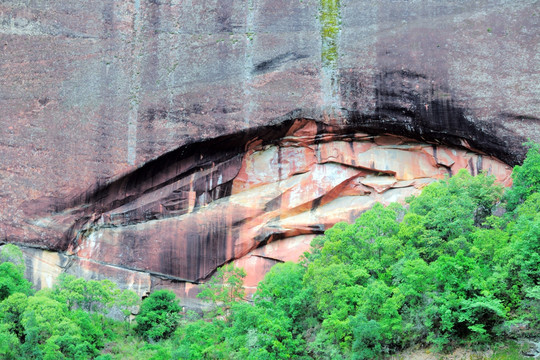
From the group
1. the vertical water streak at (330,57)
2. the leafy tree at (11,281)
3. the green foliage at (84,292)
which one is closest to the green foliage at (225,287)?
the green foliage at (84,292)

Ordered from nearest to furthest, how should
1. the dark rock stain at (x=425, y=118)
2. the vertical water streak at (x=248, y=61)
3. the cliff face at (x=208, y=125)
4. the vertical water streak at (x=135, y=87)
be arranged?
the dark rock stain at (x=425, y=118) → the cliff face at (x=208, y=125) → the vertical water streak at (x=248, y=61) → the vertical water streak at (x=135, y=87)

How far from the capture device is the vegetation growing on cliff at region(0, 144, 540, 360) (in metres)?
20.5

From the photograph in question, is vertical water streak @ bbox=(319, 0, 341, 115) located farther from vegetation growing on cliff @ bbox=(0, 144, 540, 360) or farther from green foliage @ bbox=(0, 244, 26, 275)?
green foliage @ bbox=(0, 244, 26, 275)

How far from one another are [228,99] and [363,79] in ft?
13.9

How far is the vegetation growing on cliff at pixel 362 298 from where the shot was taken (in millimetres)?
20547

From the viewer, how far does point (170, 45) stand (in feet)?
90.4

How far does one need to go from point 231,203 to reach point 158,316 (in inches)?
173

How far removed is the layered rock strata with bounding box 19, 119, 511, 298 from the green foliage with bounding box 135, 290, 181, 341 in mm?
1005

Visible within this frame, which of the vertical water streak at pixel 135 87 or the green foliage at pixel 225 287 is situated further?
the vertical water streak at pixel 135 87

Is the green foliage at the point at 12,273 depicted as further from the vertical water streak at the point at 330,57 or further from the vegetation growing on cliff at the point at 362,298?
the vertical water streak at the point at 330,57

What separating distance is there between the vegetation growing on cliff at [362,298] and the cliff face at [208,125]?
1850mm

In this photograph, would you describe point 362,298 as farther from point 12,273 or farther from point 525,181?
point 12,273

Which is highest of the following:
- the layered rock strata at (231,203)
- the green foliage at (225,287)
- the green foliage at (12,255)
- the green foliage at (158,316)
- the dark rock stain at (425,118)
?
the dark rock stain at (425,118)

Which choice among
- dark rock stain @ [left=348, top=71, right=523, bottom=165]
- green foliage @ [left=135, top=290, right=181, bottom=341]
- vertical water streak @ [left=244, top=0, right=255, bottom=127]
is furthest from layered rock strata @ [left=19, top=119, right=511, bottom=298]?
green foliage @ [left=135, top=290, right=181, bottom=341]
